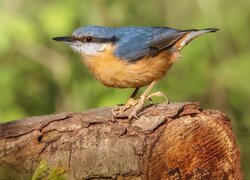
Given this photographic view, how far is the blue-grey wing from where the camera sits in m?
5.59

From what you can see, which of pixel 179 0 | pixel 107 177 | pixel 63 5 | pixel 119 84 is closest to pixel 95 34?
Answer: pixel 119 84

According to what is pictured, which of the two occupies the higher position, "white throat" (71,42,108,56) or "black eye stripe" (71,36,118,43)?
"black eye stripe" (71,36,118,43)

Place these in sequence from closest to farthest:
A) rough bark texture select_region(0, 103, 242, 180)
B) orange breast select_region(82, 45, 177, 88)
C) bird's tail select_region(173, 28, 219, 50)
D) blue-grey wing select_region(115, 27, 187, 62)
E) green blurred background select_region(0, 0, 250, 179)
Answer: rough bark texture select_region(0, 103, 242, 180) < orange breast select_region(82, 45, 177, 88) < blue-grey wing select_region(115, 27, 187, 62) < bird's tail select_region(173, 28, 219, 50) < green blurred background select_region(0, 0, 250, 179)

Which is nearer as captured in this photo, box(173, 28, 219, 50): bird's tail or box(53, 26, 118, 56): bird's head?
box(53, 26, 118, 56): bird's head

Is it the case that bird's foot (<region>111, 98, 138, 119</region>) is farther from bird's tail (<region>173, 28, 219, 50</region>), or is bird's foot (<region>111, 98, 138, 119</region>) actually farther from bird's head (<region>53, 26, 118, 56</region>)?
bird's tail (<region>173, 28, 219, 50</region>)

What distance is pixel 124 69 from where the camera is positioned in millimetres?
5477

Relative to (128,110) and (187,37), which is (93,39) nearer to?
(187,37)

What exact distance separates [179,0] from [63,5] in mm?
1691

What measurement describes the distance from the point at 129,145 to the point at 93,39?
73.0 inches

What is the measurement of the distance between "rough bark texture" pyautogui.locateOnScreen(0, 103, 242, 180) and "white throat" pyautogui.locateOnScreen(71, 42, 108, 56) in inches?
51.4

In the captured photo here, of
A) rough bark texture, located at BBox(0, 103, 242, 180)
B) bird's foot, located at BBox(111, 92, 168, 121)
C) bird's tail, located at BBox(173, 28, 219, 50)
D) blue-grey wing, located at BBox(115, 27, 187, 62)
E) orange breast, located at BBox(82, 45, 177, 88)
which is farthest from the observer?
bird's tail, located at BBox(173, 28, 219, 50)

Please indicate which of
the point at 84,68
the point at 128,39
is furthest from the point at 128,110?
the point at 84,68

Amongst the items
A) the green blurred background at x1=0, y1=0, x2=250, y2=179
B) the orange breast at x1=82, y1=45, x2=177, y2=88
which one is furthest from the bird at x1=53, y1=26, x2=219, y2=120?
the green blurred background at x1=0, y1=0, x2=250, y2=179

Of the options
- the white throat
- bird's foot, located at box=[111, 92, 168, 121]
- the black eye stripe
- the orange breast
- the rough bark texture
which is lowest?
the rough bark texture
